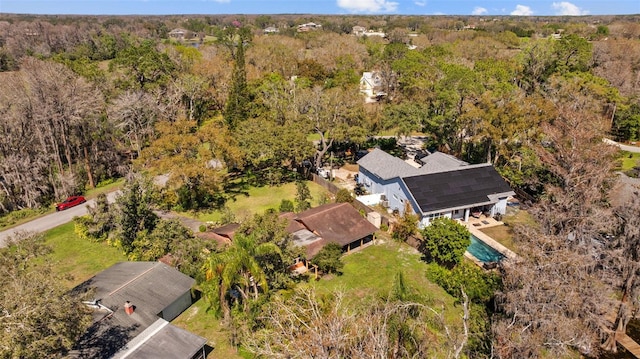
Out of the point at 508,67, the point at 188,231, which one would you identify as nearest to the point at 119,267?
the point at 188,231

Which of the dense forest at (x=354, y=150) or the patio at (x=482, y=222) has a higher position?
the dense forest at (x=354, y=150)

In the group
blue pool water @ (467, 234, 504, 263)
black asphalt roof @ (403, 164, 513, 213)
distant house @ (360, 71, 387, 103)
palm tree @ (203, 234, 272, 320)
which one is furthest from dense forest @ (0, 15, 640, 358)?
distant house @ (360, 71, 387, 103)

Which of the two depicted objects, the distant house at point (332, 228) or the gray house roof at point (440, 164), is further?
the gray house roof at point (440, 164)

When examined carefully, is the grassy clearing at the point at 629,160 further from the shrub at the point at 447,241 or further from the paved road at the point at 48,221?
the paved road at the point at 48,221

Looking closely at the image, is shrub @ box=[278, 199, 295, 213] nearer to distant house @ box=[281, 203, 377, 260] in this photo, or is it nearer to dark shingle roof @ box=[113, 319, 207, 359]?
distant house @ box=[281, 203, 377, 260]

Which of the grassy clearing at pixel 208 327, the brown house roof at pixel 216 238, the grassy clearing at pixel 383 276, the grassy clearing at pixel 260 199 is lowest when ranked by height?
the grassy clearing at pixel 260 199

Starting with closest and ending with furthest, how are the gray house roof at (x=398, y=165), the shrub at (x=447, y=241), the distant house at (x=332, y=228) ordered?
1. the shrub at (x=447, y=241)
2. the distant house at (x=332, y=228)
3. the gray house roof at (x=398, y=165)

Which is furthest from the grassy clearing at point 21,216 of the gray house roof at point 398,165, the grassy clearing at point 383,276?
the gray house roof at point 398,165
